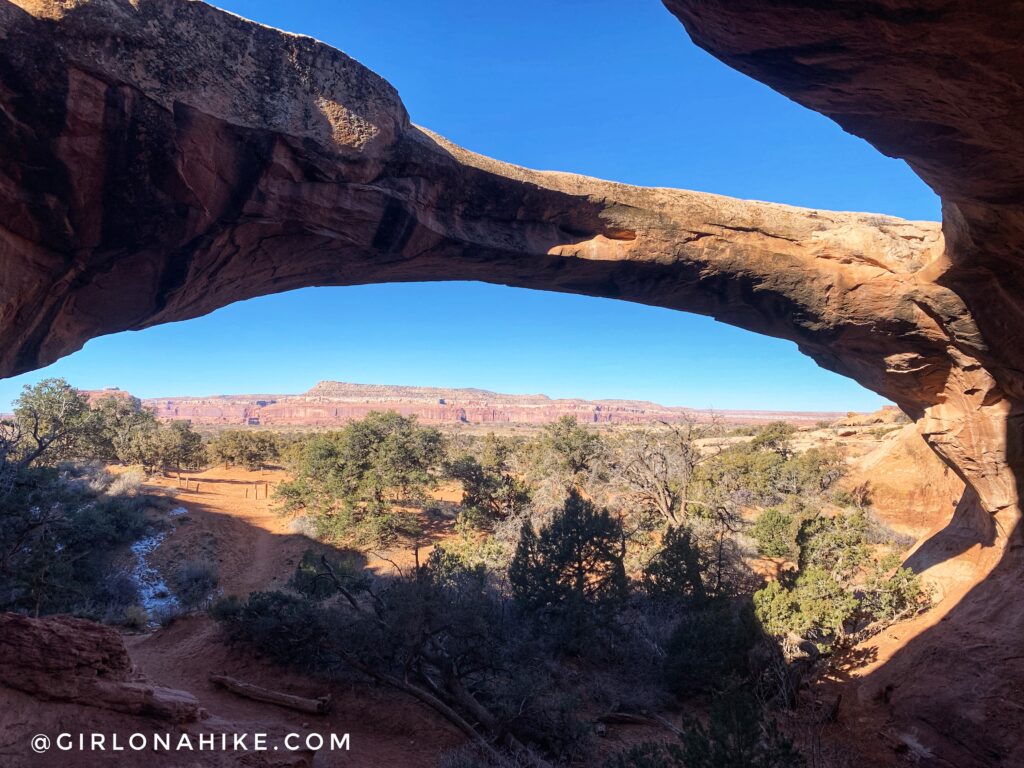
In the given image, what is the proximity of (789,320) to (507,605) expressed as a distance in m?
7.88

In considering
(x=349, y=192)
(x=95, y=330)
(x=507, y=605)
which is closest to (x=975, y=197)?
(x=349, y=192)

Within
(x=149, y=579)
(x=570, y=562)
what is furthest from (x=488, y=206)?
(x=149, y=579)

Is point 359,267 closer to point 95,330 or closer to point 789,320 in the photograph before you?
point 95,330

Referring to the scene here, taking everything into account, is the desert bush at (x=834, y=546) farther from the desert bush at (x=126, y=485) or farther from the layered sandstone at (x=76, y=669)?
the desert bush at (x=126, y=485)

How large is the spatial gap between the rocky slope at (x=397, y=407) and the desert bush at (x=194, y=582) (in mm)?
110080

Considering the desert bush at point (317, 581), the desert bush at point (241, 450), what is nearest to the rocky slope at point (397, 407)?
the desert bush at point (241, 450)

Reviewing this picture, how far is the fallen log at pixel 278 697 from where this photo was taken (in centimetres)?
A: 718

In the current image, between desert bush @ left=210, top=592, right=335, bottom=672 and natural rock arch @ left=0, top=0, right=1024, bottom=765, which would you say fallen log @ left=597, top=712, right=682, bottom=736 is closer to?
desert bush @ left=210, top=592, right=335, bottom=672

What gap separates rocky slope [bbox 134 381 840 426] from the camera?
5315 inches

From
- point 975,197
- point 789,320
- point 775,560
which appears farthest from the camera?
point 775,560

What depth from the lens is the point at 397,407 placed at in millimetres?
137250

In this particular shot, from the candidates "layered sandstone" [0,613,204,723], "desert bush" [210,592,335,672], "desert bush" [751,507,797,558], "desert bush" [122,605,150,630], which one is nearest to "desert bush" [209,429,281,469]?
"desert bush" [122,605,150,630]

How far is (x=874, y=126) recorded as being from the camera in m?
3.70

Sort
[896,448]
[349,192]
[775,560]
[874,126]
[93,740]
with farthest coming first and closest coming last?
[896,448] < [775,560] < [349,192] < [93,740] < [874,126]
